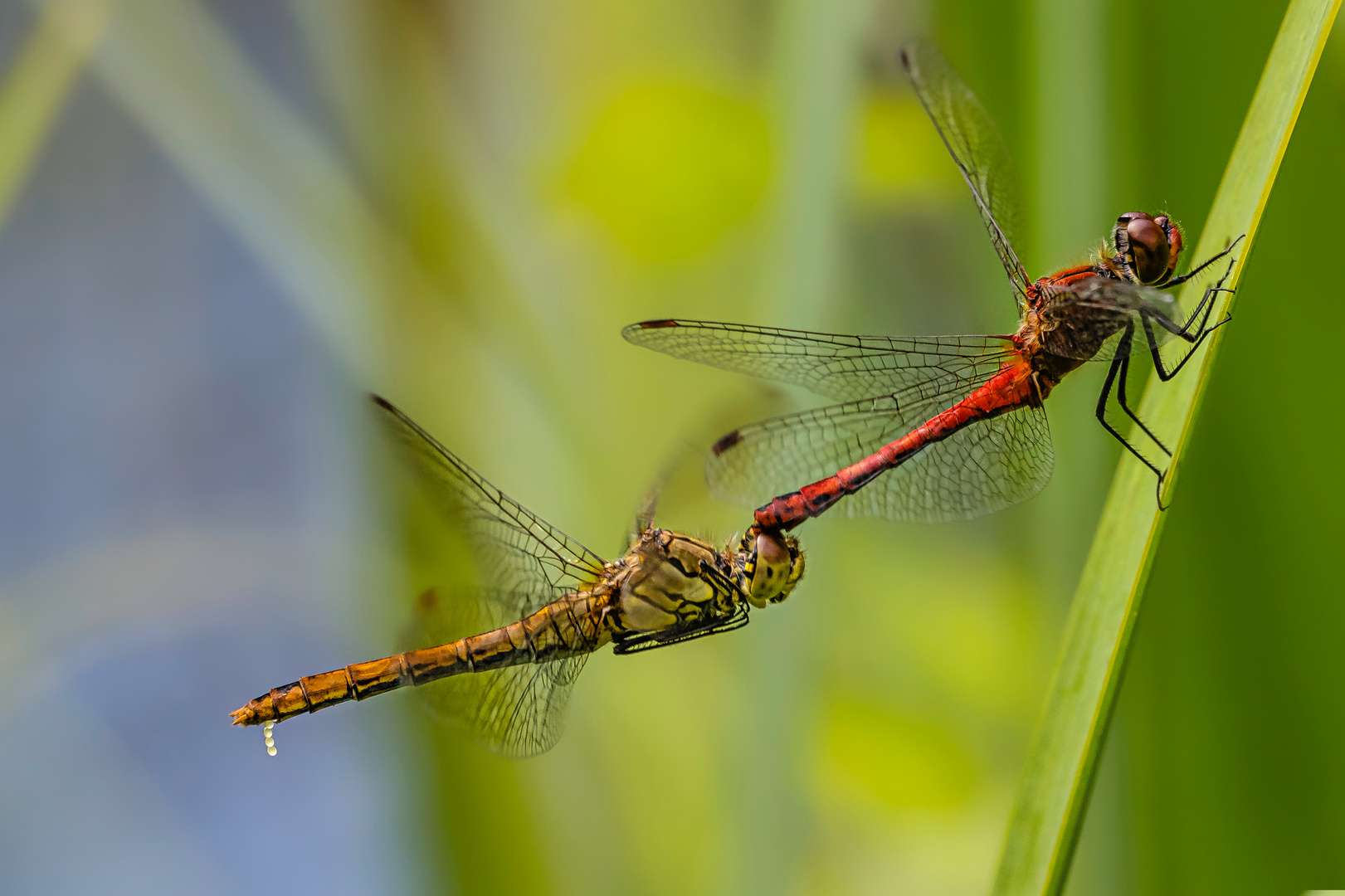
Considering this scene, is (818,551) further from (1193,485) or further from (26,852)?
(26,852)

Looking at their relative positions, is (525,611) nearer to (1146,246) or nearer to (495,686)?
(495,686)

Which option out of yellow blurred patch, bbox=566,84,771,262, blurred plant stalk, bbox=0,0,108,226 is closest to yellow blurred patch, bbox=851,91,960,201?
yellow blurred patch, bbox=566,84,771,262

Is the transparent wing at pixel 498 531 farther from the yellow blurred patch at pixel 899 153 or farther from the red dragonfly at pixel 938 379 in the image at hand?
the yellow blurred patch at pixel 899 153

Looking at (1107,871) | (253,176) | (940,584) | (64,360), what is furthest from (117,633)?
(1107,871)

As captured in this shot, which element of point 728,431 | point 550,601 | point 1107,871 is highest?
point 728,431

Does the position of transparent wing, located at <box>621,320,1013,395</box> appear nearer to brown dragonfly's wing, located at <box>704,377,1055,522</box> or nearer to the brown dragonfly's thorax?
brown dragonfly's wing, located at <box>704,377,1055,522</box>

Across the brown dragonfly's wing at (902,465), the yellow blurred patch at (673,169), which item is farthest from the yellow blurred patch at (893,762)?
the yellow blurred patch at (673,169)

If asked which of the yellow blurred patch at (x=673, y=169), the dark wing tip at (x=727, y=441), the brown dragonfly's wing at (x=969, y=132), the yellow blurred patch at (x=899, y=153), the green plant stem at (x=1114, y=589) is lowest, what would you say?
the green plant stem at (x=1114, y=589)
